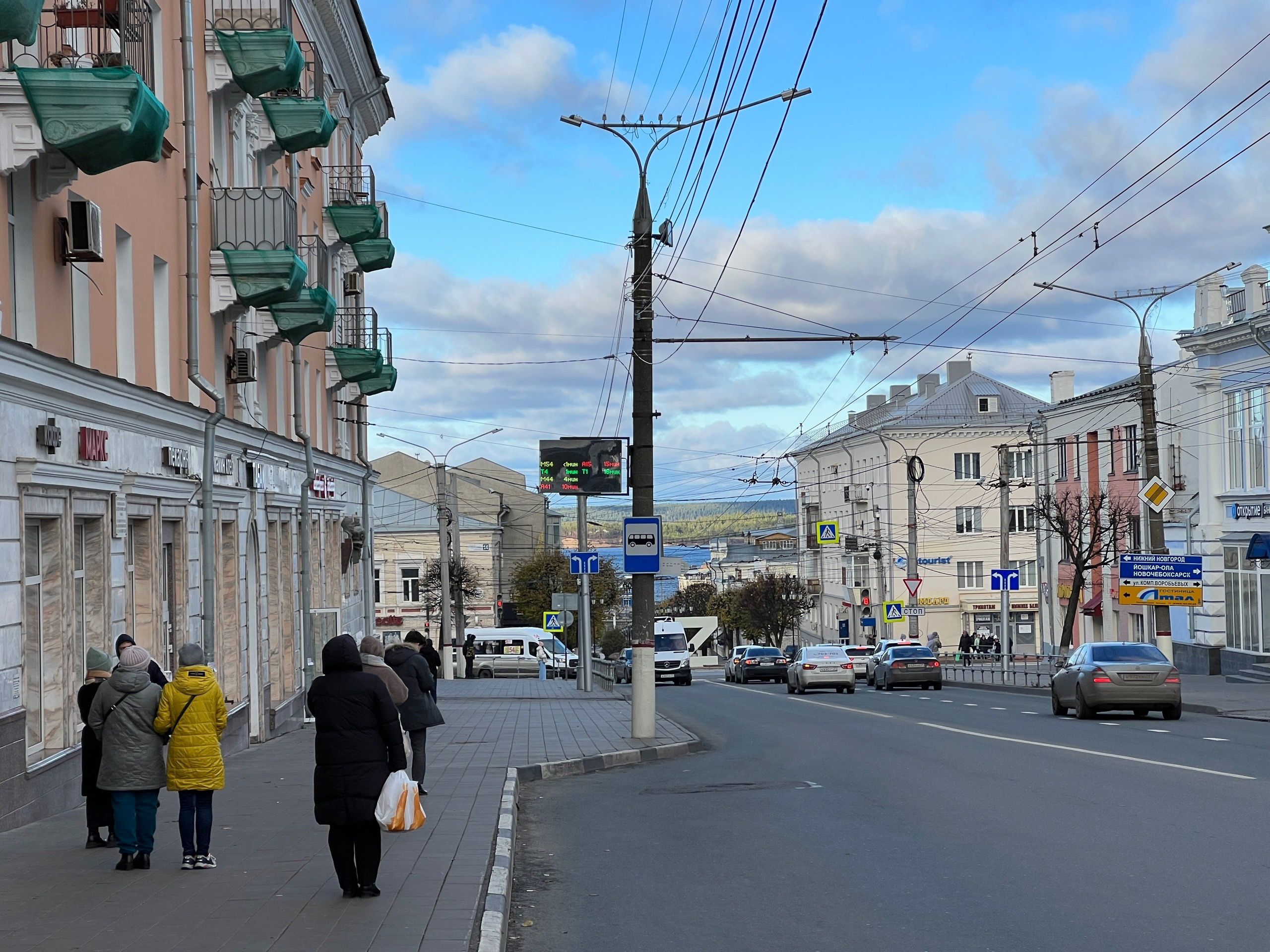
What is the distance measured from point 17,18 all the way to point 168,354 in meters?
9.67

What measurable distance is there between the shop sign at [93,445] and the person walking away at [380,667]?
3.35 meters

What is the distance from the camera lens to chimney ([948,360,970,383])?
284 feet

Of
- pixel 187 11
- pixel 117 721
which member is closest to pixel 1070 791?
pixel 117 721

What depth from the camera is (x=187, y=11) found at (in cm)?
1827

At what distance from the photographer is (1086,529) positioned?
187ft

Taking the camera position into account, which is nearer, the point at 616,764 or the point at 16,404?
the point at 16,404

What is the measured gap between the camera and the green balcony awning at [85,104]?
11.4m

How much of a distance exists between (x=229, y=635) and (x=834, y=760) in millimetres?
8748

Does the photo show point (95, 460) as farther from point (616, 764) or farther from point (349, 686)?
point (616, 764)

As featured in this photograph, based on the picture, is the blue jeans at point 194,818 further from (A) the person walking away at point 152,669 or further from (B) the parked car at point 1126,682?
(B) the parked car at point 1126,682

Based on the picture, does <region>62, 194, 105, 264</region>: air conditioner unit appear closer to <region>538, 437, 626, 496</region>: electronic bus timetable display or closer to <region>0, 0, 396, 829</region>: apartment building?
<region>0, 0, 396, 829</region>: apartment building

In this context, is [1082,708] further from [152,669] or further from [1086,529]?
[1086,529]

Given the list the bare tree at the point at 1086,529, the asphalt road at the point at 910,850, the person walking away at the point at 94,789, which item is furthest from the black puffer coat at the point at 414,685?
the bare tree at the point at 1086,529

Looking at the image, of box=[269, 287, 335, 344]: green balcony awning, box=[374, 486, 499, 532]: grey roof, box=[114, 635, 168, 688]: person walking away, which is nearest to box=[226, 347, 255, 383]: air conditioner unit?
box=[269, 287, 335, 344]: green balcony awning
